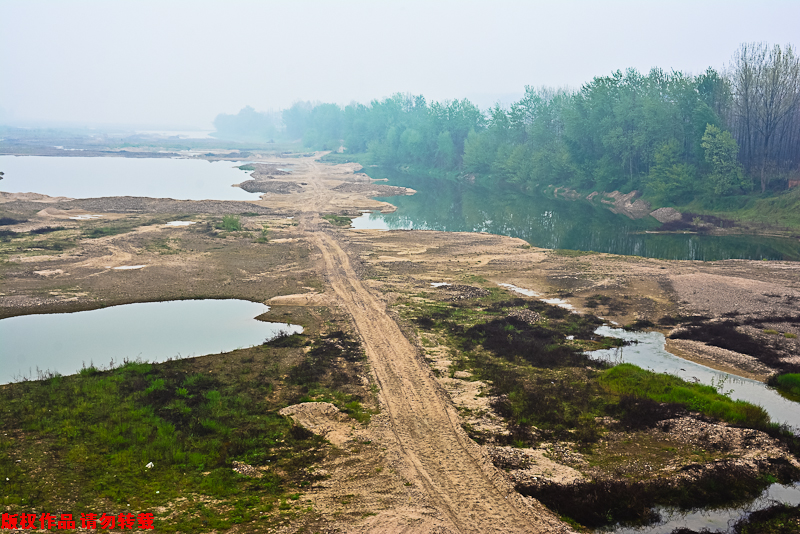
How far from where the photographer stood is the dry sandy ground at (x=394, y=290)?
13953mm

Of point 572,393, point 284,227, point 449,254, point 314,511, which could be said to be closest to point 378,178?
point 284,227

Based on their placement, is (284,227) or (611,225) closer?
(284,227)

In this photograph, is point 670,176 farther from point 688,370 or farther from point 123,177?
point 123,177

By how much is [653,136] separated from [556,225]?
70.0ft

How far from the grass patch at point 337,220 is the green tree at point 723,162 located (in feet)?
127

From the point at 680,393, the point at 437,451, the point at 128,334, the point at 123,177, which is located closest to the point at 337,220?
the point at 128,334

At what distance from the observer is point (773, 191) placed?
2271 inches

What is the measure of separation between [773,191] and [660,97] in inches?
765

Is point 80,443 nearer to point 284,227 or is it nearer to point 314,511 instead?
point 314,511

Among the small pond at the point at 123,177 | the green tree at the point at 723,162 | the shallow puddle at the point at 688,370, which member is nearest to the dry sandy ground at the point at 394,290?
the shallow puddle at the point at 688,370

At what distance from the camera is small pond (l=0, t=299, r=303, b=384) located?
2317cm

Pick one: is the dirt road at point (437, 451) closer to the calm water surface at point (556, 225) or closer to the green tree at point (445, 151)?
the calm water surface at point (556, 225)

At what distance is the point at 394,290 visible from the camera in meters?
33.0

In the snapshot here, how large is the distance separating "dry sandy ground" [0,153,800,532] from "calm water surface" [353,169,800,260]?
525 centimetres
